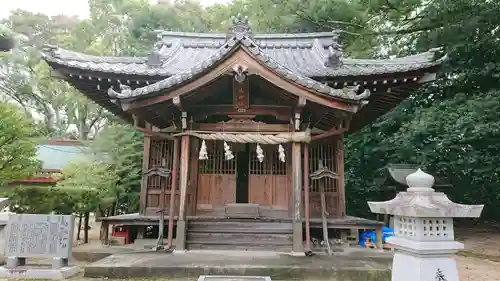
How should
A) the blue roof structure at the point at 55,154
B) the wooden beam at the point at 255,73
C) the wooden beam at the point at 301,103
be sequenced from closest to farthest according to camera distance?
the wooden beam at the point at 255,73, the wooden beam at the point at 301,103, the blue roof structure at the point at 55,154

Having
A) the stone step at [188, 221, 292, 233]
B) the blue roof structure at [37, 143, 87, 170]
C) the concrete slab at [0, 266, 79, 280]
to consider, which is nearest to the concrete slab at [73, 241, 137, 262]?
the concrete slab at [0, 266, 79, 280]

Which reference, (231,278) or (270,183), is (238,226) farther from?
(231,278)

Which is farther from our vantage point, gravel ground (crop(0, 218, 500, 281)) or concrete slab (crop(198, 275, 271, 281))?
gravel ground (crop(0, 218, 500, 281))

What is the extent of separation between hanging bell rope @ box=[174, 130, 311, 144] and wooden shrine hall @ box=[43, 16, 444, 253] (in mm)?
22

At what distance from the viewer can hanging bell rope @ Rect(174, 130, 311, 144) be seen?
7.51 meters

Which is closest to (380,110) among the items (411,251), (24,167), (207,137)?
(207,137)

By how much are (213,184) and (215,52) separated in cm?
449

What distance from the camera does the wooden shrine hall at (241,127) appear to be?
23.6 feet

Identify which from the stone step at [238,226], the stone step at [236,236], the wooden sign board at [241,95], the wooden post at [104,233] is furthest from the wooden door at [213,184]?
the wooden post at [104,233]

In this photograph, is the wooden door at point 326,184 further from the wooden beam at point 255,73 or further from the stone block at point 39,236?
the stone block at point 39,236

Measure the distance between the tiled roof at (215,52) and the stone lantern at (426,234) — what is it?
190 inches

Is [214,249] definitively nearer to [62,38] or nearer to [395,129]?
[395,129]

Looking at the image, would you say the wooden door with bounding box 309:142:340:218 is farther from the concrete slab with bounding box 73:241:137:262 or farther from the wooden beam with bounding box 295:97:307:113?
the concrete slab with bounding box 73:241:137:262

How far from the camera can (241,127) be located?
8.13 meters
